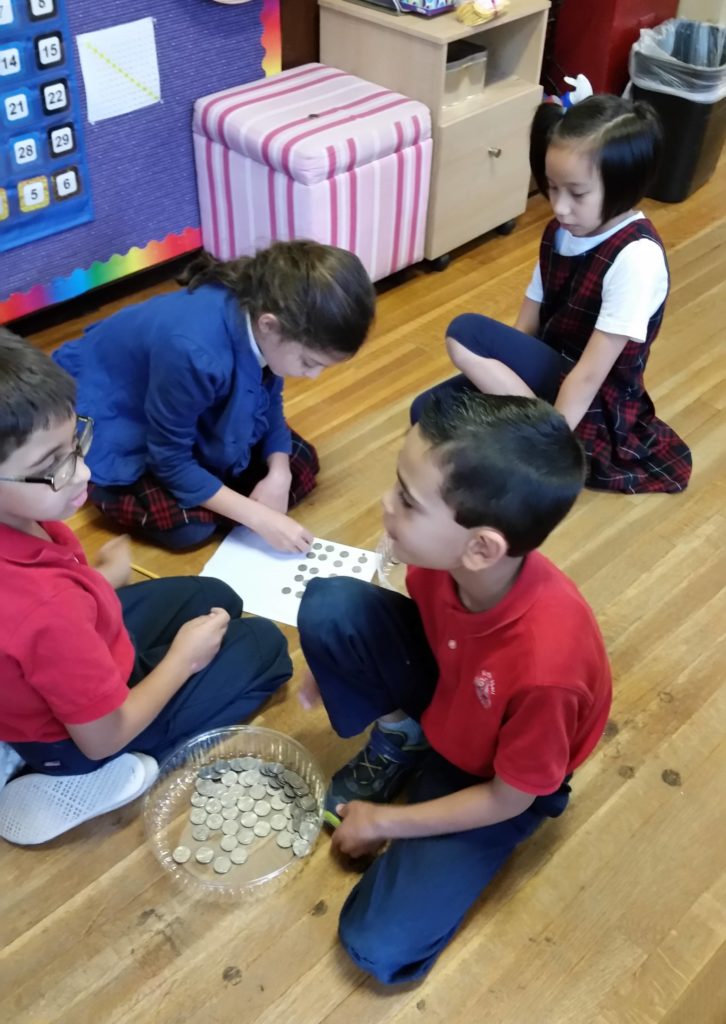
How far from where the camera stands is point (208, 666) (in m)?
1.35

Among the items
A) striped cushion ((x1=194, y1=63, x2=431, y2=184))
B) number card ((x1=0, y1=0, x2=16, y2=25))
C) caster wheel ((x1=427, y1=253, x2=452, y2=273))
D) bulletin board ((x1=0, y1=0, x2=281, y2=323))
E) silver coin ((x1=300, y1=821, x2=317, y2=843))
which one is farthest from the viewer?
caster wheel ((x1=427, y1=253, x2=452, y2=273))

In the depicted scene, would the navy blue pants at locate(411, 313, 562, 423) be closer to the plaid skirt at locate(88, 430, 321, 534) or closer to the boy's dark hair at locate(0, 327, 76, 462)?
the plaid skirt at locate(88, 430, 321, 534)

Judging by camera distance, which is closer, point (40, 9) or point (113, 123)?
point (40, 9)

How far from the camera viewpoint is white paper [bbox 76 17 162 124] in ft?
6.35

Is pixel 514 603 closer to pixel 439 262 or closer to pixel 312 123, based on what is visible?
pixel 312 123

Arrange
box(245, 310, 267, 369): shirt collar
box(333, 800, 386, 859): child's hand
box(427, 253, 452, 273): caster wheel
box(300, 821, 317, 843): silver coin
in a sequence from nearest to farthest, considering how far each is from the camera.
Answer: box(333, 800, 386, 859): child's hand → box(300, 821, 317, 843): silver coin → box(245, 310, 267, 369): shirt collar → box(427, 253, 452, 273): caster wheel

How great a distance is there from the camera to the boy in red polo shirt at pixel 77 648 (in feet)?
3.13

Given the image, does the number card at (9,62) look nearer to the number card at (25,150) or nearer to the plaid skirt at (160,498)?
the number card at (25,150)

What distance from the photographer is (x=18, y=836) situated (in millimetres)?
1198

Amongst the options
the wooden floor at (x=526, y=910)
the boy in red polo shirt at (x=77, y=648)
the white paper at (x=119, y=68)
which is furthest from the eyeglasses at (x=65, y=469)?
the white paper at (x=119, y=68)

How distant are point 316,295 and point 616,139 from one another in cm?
57

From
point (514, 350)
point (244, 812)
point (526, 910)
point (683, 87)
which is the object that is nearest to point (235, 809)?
point (244, 812)

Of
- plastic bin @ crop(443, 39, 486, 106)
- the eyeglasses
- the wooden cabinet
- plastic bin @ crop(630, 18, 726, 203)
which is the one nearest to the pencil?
the eyeglasses

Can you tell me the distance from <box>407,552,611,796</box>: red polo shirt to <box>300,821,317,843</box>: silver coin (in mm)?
283
